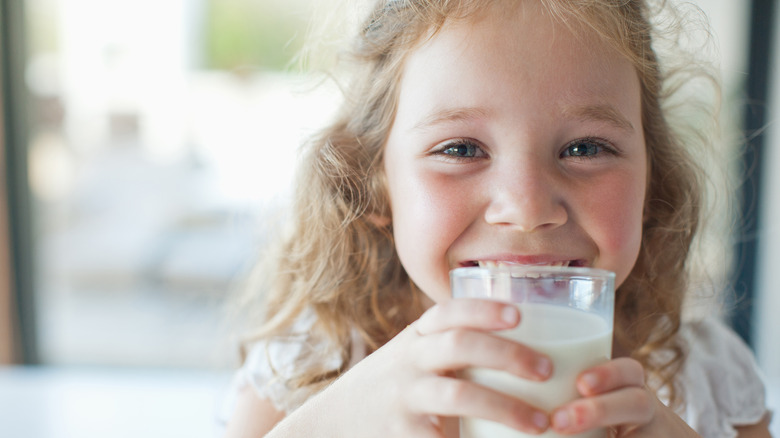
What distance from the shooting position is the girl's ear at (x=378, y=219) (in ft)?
3.84

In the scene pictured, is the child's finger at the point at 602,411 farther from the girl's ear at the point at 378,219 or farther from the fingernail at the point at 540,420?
the girl's ear at the point at 378,219

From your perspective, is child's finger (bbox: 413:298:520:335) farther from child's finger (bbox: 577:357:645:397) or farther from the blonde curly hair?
the blonde curly hair

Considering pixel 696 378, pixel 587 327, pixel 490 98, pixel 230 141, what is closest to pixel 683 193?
pixel 696 378

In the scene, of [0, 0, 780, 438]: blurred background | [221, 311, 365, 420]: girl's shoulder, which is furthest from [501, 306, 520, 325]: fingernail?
[0, 0, 780, 438]: blurred background

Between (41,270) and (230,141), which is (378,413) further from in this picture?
(41,270)

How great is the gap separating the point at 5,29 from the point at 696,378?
8.90 ft

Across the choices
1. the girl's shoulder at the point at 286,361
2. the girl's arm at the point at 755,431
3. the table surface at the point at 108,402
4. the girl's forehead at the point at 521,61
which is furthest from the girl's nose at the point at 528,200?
the table surface at the point at 108,402

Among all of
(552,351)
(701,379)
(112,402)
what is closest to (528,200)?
Answer: (552,351)

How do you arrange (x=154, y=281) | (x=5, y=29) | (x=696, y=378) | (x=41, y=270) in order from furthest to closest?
(x=154, y=281) → (x=41, y=270) → (x=5, y=29) → (x=696, y=378)

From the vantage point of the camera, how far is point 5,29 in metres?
2.65

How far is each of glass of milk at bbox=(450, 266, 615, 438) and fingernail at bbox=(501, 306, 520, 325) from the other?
12 millimetres

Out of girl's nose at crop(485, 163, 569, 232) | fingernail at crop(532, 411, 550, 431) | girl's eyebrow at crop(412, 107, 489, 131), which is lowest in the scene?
fingernail at crop(532, 411, 550, 431)

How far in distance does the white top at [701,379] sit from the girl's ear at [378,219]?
0.25 m

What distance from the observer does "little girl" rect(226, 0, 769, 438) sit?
0.70 meters
